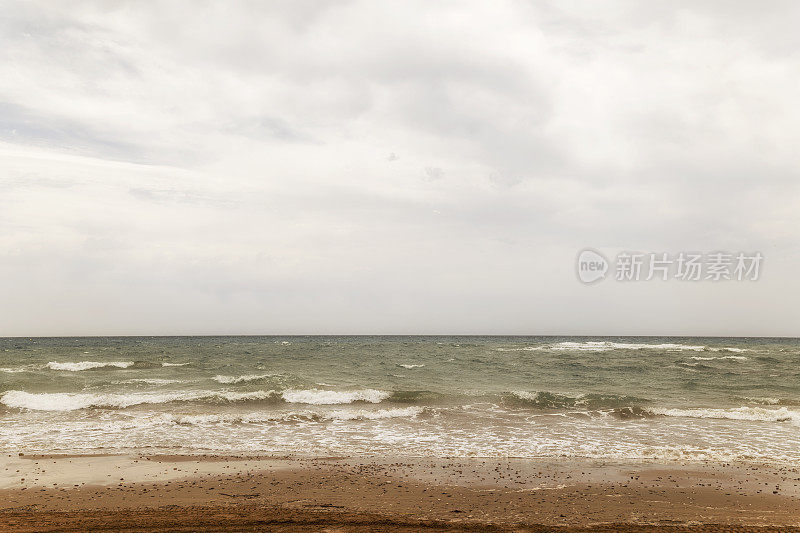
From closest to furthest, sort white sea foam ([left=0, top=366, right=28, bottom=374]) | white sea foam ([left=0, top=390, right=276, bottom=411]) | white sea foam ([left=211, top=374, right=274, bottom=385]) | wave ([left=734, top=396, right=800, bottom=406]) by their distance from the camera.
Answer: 1. white sea foam ([left=0, top=390, right=276, bottom=411])
2. wave ([left=734, top=396, right=800, bottom=406])
3. white sea foam ([left=211, top=374, right=274, bottom=385])
4. white sea foam ([left=0, top=366, right=28, bottom=374])

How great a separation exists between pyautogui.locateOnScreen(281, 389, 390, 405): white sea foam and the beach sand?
9.83 metres

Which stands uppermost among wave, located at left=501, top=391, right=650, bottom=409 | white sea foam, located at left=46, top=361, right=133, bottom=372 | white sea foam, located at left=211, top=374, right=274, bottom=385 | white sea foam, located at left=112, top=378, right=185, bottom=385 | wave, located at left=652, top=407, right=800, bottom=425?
wave, located at left=652, top=407, right=800, bottom=425

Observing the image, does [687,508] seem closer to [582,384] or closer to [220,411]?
[220,411]

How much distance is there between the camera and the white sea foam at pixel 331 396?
74.6 ft

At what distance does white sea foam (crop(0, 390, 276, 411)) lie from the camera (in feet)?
68.8

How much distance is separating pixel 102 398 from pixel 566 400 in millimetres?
21743

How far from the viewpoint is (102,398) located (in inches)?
886

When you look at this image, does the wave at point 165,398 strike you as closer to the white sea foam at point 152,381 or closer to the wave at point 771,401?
the white sea foam at point 152,381

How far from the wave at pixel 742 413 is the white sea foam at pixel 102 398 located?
1808 cm

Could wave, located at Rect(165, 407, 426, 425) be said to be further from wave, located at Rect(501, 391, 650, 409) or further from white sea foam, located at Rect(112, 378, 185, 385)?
white sea foam, located at Rect(112, 378, 185, 385)

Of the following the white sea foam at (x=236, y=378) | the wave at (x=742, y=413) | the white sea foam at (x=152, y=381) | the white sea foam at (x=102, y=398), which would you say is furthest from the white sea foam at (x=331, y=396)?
the wave at (x=742, y=413)

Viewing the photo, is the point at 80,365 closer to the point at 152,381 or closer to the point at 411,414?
the point at 152,381

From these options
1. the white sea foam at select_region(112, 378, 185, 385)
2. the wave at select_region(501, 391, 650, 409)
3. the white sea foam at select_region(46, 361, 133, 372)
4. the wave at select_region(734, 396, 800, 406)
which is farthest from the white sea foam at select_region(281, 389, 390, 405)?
the white sea foam at select_region(46, 361, 133, 372)

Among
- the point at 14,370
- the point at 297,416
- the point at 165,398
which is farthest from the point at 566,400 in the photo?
the point at 14,370
